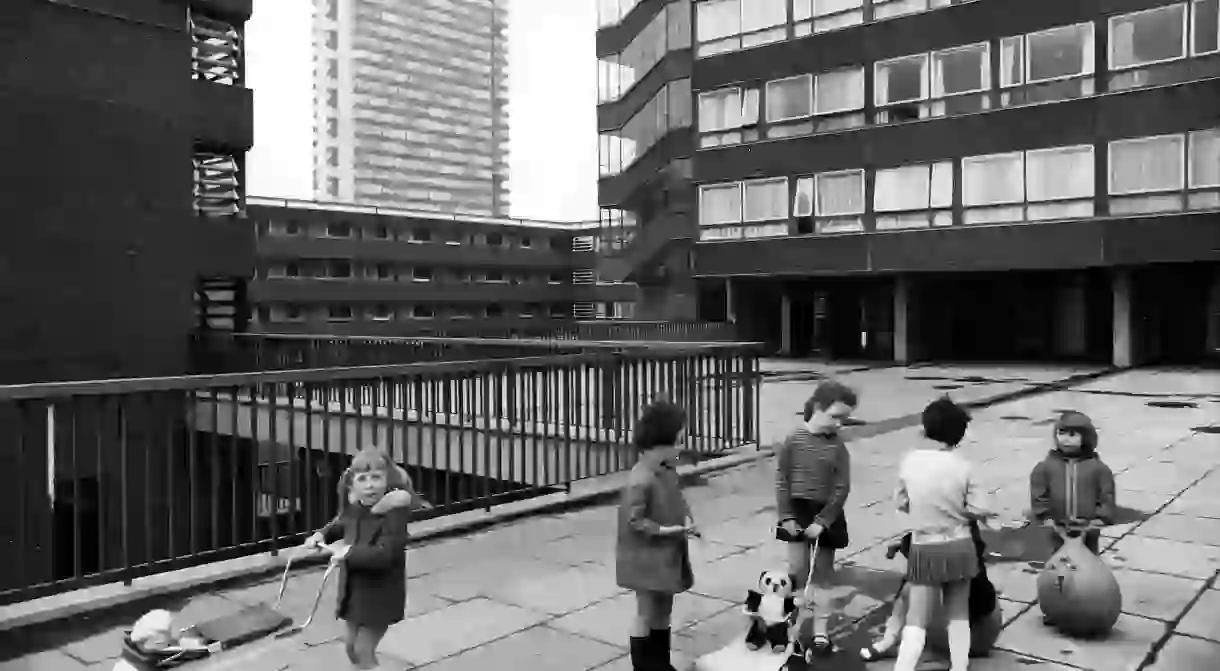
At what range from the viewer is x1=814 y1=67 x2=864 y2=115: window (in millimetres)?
31547

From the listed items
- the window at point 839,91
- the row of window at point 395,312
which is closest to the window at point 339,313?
the row of window at point 395,312

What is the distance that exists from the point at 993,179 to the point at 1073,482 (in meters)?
25.9

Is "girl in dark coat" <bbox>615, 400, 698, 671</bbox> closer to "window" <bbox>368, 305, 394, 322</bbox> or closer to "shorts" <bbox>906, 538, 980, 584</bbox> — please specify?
"shorts" <bbox>906, 538, 980, 584</bbox>

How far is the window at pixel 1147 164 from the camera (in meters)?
25.2

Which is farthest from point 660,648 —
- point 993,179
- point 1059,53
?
point 1059,53

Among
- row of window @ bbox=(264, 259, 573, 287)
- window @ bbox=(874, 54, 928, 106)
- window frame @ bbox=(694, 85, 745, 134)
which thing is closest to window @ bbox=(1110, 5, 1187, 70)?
window @ bbox=(874, 54, 928, 106)

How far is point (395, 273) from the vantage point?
7344cm

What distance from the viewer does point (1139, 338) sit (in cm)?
2775

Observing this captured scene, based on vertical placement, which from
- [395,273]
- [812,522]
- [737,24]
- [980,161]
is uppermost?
[737,24]

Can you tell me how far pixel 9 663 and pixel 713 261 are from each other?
102 feet

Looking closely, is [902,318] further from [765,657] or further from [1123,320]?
[765,657]

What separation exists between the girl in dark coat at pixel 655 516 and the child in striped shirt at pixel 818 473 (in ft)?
3.13

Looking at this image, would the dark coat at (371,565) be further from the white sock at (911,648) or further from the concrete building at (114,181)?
the concrete building at (114,181)

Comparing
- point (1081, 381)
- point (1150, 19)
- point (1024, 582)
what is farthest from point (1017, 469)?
point (1150, 19)
